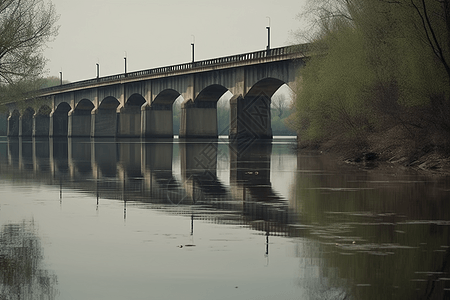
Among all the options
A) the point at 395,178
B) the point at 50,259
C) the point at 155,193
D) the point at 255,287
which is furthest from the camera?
the point at 395,178

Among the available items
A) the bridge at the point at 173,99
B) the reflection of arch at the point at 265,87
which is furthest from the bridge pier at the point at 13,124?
the reflection of arch at the point at 265,87

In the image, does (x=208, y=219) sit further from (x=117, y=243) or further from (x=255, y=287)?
(x=255, y=287)

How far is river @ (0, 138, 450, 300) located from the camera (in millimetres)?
7219

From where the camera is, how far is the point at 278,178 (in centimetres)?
2244

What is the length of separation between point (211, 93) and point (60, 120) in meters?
52.5

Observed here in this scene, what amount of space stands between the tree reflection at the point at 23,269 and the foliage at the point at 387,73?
18707 millimetres

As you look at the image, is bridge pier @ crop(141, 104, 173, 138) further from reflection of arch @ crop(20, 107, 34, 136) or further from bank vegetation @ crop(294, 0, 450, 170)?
bank vegetation @ crop(294, 0, 450, 170)

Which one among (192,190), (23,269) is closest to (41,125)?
(192,190)

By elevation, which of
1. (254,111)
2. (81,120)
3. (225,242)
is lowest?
(225,242)

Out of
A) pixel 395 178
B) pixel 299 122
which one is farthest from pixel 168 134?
pixel 395 178

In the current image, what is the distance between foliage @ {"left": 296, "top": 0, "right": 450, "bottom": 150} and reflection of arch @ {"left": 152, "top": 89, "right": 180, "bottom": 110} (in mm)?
54013

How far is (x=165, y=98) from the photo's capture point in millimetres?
96062

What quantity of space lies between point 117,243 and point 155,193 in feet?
24.3

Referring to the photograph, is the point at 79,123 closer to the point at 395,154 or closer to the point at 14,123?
the point at 14,123
